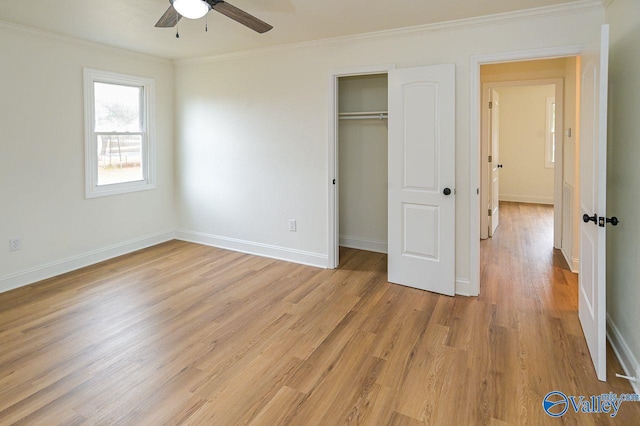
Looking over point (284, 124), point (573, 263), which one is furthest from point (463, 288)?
point (284, 124)

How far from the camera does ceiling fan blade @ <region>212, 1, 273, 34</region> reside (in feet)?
8.66

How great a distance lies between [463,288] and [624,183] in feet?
5.31

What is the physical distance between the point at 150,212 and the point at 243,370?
11.9ft

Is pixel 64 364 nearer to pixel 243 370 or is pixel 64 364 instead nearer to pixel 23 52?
pixel 243 370

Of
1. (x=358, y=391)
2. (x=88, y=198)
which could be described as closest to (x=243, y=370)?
(x=358, y=391)

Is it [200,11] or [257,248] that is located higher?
[200,11]

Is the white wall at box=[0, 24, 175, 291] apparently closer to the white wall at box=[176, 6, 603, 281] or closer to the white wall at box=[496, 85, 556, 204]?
the white wall at box=[176, 6, 603, 281]

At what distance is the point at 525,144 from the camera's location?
8688mm

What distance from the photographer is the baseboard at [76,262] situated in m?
3.96

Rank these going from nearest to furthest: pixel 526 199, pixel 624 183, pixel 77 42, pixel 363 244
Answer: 1. pixel 624 183
2. pixel 77 42
3. pixel 363 244
4. pixel 526 199

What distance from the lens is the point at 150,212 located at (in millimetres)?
5457

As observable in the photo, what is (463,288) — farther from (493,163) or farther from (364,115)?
(493,163)

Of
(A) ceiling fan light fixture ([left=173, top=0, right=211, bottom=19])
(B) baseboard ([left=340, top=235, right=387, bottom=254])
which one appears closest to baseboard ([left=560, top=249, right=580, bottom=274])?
(B) baseboard ([left=340, top=235, right=387, bottom=254])

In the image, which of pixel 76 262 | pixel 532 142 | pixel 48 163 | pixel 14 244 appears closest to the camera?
pixel 14 244
